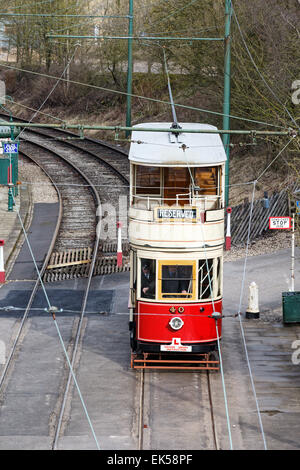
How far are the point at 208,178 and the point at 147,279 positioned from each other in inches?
96.8

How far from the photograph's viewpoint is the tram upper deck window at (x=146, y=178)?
55.9ft

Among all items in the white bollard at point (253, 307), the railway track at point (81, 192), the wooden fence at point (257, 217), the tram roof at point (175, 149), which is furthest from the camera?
the wooden fence at point (257, 217)

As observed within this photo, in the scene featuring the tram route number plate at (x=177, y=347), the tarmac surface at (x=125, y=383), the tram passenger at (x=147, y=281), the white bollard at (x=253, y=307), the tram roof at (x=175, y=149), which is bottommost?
the tarmac surface at (x=125, y=383)

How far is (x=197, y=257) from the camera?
15.8 metres

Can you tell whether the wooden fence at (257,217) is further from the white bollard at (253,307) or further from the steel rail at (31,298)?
the white bollard at (253,307)

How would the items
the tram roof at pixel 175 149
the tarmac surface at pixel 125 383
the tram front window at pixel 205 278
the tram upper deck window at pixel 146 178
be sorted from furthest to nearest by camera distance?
the tram upper deck window at pixel 146 178
the tram roof at pixel 175 149
the tram front window at pixel 205 278
the tarmac surface at pixel 125 383

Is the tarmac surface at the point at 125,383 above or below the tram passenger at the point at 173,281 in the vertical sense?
below

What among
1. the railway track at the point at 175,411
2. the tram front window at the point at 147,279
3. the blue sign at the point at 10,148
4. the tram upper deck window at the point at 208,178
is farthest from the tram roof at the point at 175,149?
the blue sign at the point at 10,148

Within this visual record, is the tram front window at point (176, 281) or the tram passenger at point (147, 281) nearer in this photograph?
the tram front window at point (176, 281)

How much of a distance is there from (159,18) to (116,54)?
33.1 feet

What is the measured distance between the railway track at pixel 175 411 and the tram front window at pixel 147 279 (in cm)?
154

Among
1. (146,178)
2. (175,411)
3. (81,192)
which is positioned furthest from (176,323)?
(81,192)

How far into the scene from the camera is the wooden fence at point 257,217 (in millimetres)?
27062
